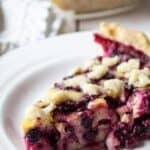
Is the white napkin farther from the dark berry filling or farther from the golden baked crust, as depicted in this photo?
the dark berry filling

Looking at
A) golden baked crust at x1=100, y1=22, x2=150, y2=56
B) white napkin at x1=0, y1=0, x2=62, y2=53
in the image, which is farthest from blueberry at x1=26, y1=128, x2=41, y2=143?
white napkin at x1=0, y1=0, x2=62, y2=53

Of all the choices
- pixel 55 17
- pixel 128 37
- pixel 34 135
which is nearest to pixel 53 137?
pixel 34 135

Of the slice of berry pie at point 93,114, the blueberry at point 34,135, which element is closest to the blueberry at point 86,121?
the slice of berry pie at point 93,114

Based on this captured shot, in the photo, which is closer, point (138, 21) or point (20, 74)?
point (20, 74)

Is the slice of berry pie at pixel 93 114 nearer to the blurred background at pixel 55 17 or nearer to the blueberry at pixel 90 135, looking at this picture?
the blueberry at pixel 90 135

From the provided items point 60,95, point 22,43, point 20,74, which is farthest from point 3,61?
point 60,95

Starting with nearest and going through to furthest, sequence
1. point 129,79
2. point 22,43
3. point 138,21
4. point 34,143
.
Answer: point 34,143 → point 129,79 → point 22,43 → point 138,21

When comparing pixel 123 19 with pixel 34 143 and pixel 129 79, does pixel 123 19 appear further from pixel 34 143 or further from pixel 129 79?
pixel 34 143
